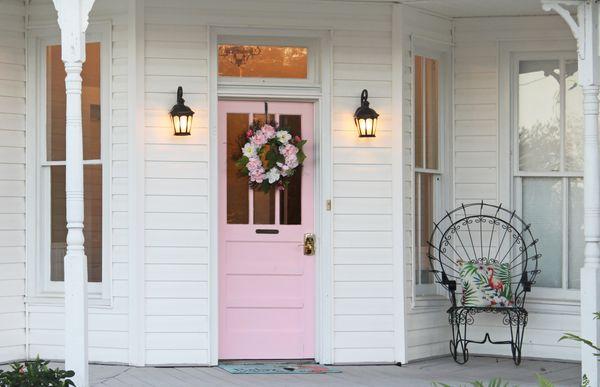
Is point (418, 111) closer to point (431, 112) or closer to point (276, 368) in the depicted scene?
point (431, 112)

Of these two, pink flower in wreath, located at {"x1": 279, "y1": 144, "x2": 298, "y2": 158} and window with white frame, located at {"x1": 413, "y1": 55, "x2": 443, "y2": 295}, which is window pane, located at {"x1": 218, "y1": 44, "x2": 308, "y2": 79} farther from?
window with white frame, located at {"x1": 413, "y1": 55, "x2": 443, "y2": 295}

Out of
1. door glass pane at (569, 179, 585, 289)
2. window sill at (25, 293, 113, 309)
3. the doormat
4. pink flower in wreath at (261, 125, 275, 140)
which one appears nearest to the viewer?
the doormat

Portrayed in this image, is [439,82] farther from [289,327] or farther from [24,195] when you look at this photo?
[24,195]

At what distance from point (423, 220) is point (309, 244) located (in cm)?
120

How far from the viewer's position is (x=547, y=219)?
9.07m

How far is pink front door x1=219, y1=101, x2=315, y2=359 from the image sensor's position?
8312 millimetres

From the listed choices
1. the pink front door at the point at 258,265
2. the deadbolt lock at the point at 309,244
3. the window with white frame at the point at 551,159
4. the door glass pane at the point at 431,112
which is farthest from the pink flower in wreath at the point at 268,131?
the window with white frame at the point at 551,159

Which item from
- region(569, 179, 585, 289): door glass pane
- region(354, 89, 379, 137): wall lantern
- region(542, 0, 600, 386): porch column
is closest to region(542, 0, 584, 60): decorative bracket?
region(542, 0, 600, 386): porch column

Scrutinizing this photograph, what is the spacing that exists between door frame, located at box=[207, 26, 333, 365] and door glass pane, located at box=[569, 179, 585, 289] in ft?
7.70

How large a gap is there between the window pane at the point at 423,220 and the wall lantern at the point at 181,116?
86.0 inches

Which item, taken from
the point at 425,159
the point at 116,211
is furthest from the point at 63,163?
the point at 425,159

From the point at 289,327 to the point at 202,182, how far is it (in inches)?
57.6

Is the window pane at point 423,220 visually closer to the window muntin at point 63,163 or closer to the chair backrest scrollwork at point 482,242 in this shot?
the chair backrest scrollwork at point 482,242

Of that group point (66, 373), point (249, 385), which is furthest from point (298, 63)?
point (66, 373)
